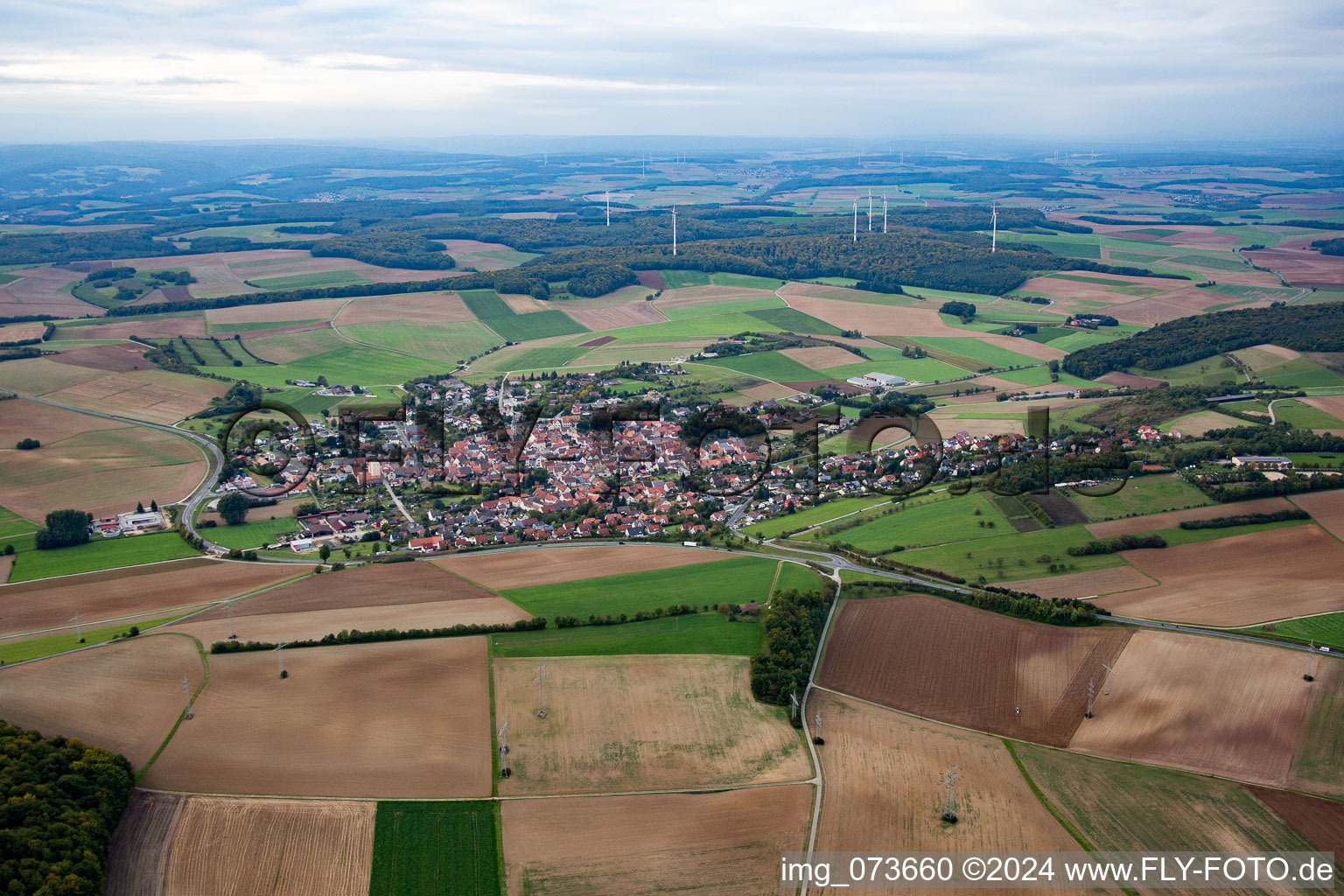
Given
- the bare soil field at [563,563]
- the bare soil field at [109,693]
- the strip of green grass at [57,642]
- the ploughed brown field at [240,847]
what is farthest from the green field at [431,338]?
the ploughed brown field at [240,847]

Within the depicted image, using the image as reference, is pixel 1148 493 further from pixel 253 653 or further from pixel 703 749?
pixel 253 653

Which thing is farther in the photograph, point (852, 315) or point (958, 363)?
point (852, 315)

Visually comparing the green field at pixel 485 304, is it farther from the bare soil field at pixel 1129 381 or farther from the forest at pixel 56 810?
the forest at pixel 56 810

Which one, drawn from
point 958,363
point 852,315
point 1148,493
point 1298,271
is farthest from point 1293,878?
point 1298,271

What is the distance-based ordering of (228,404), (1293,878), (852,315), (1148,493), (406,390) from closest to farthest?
(1293,878), (1148,493), (228,404), (406,390), (852,315)

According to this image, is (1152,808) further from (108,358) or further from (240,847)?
(108,358)
